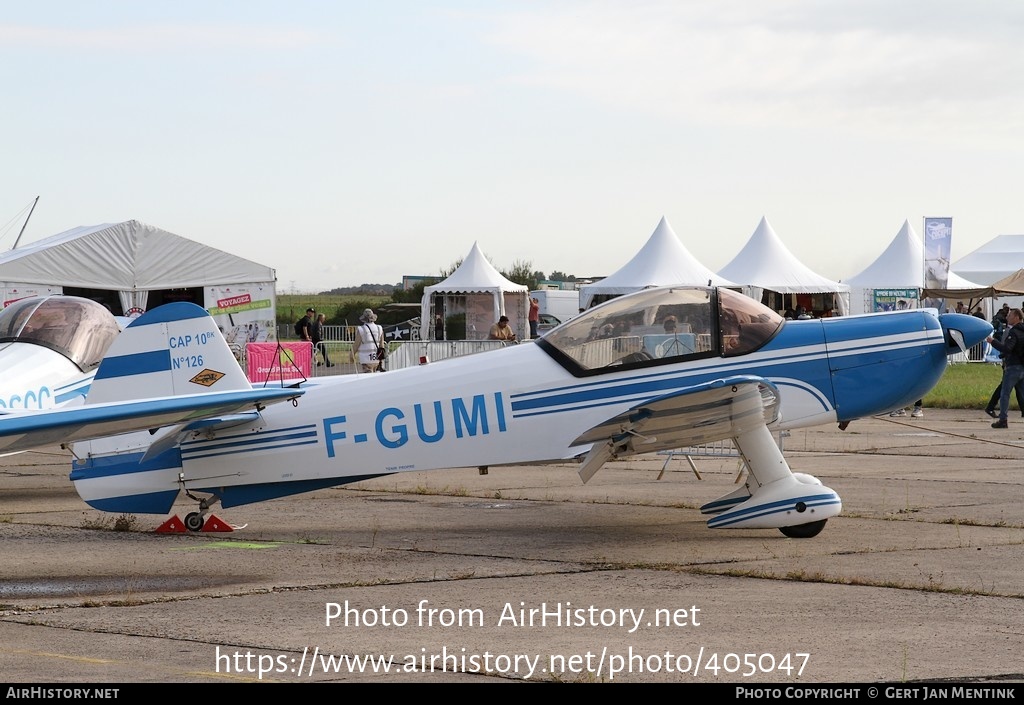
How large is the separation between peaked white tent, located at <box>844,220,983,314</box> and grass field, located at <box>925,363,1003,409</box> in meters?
5.07

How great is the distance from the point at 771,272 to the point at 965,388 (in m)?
10.7

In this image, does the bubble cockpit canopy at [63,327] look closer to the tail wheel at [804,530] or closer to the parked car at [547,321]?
the tail wheel at [804,530]

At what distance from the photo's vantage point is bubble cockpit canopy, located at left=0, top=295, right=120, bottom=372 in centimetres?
1229

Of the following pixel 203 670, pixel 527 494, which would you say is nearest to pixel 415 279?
pixel 527 494

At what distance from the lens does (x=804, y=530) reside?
874 centimetres

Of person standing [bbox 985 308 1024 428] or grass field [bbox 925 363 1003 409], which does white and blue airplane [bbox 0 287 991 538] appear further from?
grass field [bbox 925 363 1003 409]

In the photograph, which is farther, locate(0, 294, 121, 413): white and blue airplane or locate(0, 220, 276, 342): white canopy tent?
locate(0, 220, 276, 342): white canopy tent

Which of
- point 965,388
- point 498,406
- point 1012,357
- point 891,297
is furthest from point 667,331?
point 891,297

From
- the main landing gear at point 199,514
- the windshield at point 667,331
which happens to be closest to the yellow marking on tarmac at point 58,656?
the main landing gear at point 199,514

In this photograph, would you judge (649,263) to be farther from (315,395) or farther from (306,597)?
(306,597)

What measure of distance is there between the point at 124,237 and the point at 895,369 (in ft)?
68.5

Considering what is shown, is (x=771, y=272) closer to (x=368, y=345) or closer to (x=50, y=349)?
(x=368, y=345)

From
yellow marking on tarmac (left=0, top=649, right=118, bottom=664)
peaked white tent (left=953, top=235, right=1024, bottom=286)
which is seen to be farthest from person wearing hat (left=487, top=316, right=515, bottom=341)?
peaked white tent (left=953, top=235, right=1024, bottom=286)

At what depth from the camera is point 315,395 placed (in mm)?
9172
